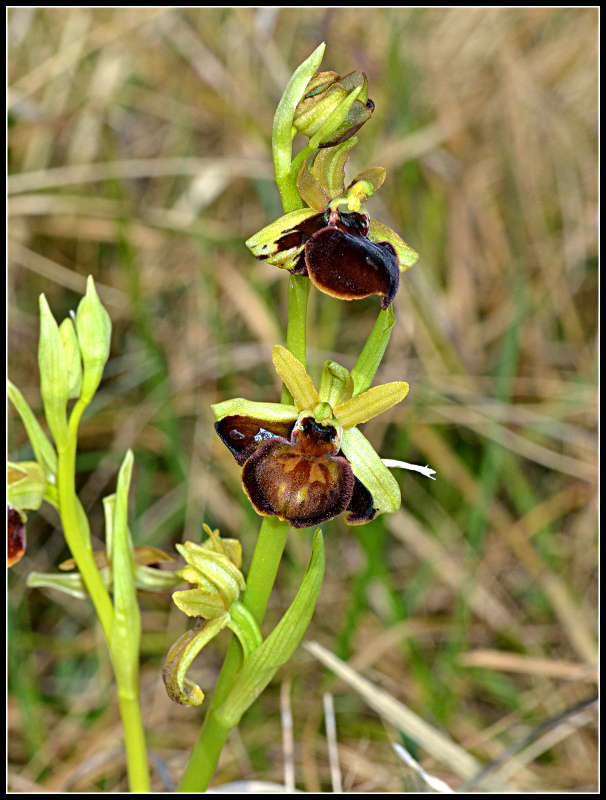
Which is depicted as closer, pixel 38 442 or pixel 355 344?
pixel 38 442

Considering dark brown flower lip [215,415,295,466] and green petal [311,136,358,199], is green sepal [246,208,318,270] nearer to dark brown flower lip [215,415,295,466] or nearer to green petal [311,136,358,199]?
green petal [311,136,358,199]

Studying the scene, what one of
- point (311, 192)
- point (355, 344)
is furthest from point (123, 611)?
point (355, 344)

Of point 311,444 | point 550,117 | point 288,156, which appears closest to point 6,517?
point 311,444

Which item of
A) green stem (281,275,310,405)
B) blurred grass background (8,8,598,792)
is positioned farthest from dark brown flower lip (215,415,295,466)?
blurred grass background (8,8,598,792)

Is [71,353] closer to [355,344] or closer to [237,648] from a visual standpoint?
[237,648]

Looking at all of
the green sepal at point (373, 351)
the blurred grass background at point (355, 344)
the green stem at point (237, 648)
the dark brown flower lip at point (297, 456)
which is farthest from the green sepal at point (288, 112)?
the blurred grass background at point (355, 344)

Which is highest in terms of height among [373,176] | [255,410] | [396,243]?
[373,176]

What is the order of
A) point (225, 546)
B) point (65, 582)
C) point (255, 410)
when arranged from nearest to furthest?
point (255, 410) → point (225, 546) → point (65, 582)
